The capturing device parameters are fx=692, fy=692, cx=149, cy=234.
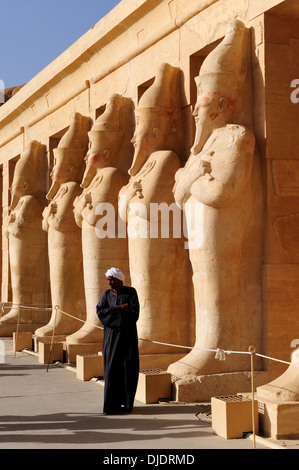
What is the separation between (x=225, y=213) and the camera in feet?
20.4

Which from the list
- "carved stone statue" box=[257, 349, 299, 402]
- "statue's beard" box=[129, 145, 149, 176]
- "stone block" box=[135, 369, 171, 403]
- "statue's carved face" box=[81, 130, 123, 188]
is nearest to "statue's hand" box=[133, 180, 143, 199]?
"statue's beard" box=[129, 145, 149, 176]

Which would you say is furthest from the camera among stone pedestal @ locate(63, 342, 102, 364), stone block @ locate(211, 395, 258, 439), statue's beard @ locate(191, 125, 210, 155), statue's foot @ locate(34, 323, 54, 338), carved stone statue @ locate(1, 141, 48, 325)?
carved stone statue @ locate(1, 141, 48, 325)

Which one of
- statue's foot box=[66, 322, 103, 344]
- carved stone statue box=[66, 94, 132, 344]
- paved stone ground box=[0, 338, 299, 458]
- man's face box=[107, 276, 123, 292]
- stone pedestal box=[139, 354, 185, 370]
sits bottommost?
paved stone ground box=[0, 338, 299, 458]

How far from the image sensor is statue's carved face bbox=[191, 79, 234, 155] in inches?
255

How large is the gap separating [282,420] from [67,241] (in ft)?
19.2

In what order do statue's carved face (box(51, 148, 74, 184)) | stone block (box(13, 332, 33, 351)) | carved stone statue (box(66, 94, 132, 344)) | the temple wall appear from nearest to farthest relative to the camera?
1. the temple wall
2. carved stone statue (box(66, 94, 132, 344))
3. statue's carved face (box(51, 148, 74, 184))
4. stone block (box(13, 332, 33, 351))

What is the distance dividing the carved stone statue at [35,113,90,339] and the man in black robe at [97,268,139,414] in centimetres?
403

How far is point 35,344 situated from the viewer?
33.3 ft

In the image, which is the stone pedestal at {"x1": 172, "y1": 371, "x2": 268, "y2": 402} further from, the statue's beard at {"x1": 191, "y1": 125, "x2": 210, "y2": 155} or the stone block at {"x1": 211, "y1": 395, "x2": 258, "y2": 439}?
the statue's beard at {"x1": 191, "y1": 125, "x2": 210, "y2": 155}

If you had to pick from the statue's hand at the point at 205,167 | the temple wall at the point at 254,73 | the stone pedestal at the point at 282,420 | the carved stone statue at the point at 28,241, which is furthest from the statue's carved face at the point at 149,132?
the carved stone statue at the point at 28,241

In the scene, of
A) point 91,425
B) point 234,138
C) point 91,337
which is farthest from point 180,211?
point 91,425

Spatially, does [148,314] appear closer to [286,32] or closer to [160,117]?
[160,117]

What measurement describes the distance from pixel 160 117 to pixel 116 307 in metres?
2.62

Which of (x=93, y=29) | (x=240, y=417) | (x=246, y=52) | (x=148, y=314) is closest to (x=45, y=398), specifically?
(x=148, y=314)
